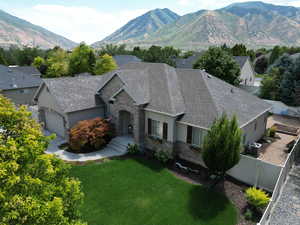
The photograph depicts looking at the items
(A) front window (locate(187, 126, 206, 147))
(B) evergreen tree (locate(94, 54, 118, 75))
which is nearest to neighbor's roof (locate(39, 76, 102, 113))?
(A) front window (locate(187, 126, 206, 147))

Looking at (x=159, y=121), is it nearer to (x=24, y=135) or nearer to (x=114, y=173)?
(x=114, y=173)

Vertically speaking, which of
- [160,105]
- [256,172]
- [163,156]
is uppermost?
[160,105]

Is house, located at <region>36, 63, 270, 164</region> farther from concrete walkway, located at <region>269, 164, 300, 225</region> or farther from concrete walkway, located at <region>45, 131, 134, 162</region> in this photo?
concrete walkway, located at <region>269, 164, 300, 225</region>

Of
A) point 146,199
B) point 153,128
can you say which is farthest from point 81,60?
point 146,199

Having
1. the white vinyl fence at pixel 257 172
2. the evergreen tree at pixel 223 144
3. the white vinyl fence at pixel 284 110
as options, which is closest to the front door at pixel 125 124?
the evergreen tree at pixel 223 144

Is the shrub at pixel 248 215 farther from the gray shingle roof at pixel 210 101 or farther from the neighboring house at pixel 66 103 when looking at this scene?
the neighboring house at pixel 66 103

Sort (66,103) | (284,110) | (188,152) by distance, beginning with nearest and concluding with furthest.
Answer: (188,152) → (66,103) → (284,110)

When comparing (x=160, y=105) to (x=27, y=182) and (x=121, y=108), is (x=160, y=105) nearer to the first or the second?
(x=121, y=108)

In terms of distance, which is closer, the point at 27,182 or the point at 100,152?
the point at 27,182

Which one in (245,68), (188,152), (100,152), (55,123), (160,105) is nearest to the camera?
(188,152)
